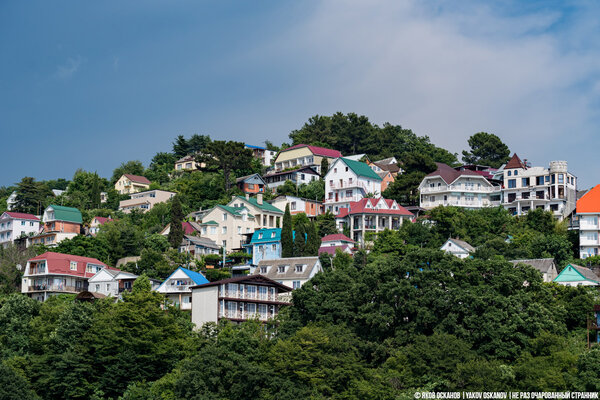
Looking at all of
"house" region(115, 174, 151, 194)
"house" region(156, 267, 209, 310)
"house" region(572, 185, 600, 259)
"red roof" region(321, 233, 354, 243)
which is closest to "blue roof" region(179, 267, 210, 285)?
"house" region(156, 267, 209, 310)

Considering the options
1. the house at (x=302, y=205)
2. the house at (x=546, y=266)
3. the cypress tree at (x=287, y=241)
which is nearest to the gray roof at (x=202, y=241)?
the cypress tree at (x=287, y=241)

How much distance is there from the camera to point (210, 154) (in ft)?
381

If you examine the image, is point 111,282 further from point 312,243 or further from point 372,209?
point 372,209

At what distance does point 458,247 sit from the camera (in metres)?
78.1

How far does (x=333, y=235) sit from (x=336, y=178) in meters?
19.5

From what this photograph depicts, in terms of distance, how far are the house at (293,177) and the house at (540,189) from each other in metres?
29.0

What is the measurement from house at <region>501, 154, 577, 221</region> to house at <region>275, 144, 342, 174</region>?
3167 cm

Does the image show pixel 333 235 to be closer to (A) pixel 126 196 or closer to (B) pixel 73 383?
(B) pixel 73 383

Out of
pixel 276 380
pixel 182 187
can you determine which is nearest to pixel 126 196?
pixel 182 187

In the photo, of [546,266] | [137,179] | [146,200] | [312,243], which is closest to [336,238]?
[312,243]

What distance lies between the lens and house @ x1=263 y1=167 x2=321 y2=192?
113 metres

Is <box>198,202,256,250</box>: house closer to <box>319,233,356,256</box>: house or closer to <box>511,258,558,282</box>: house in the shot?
<box>319,233,356,256</box>: house

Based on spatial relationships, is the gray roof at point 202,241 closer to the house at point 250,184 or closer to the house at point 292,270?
the house at point 292,270

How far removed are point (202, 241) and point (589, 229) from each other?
139ft
